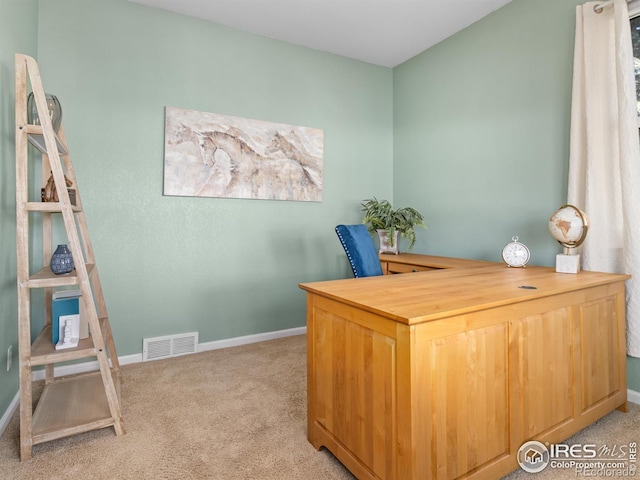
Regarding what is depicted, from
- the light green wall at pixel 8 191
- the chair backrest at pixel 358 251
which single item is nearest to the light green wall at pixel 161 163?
the light green wall at pixel 8 191

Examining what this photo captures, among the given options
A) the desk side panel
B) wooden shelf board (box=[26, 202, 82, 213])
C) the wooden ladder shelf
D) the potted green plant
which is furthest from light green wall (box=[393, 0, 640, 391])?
wooden shelf board (box=[26, 202, 82, 213])

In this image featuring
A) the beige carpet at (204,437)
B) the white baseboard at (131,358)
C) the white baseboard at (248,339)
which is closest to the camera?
the beige carpet at (204,437)

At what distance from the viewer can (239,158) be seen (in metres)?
3.01

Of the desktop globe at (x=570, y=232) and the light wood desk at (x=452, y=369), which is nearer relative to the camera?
the light wood desk at (x=452, y=369)

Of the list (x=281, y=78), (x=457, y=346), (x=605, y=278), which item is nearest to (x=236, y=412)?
(x=457, y=346)

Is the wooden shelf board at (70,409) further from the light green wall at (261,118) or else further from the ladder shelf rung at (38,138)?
the ladder shelf rung at (38,138)

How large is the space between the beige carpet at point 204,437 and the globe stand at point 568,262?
797mm

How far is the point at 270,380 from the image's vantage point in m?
2.35

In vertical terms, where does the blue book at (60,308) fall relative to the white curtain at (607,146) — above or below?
below

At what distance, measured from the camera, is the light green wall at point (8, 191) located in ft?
5.69

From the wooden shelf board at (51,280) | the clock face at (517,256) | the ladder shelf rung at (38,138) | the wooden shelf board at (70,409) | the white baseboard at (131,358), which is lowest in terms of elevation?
the white baseboard at (131,358)

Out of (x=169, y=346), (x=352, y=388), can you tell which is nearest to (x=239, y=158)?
(x=169, y=346)

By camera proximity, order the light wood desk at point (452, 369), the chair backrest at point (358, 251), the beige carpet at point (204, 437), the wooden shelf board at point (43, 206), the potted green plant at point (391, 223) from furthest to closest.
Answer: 1. the potted green plant at point (391, 223)
2. the chair backrest at point (358, 251)
3. the wooden shelf board at point (43, 206)
4. the beige carpet at point (204, 437)
5. the light wood desk at point (452, 369)

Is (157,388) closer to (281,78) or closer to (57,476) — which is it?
(57,476)
